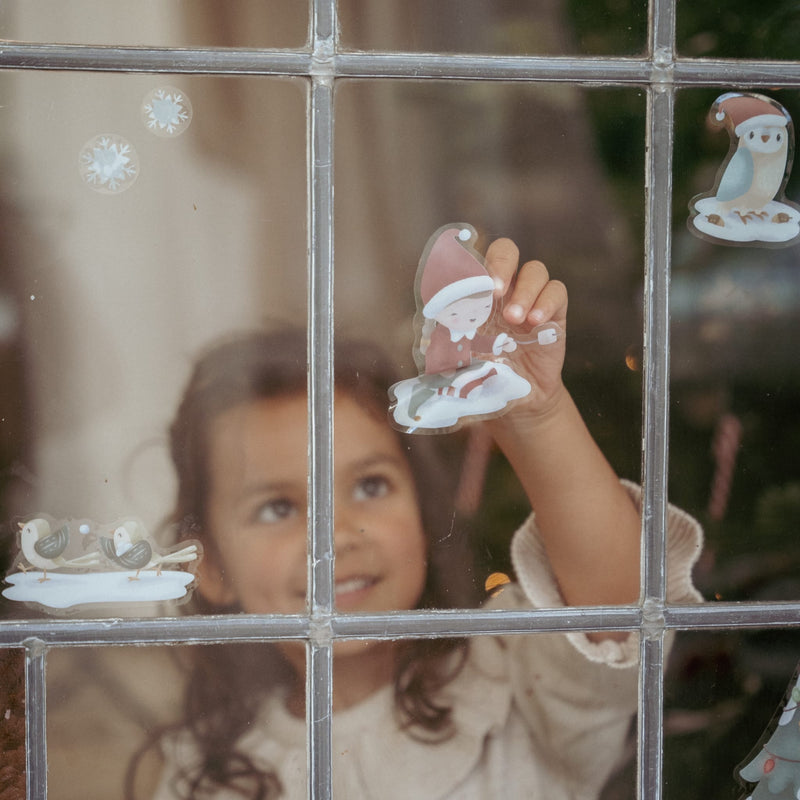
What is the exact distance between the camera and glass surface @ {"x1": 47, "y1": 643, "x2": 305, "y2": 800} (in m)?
1.51

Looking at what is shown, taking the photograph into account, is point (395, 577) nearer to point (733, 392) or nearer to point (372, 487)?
point (372, 487)

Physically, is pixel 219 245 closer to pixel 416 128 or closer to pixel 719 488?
pixel 416 128

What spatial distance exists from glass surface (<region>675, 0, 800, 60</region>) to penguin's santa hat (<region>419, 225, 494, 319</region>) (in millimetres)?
575

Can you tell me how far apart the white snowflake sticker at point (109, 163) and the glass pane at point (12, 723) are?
91cm

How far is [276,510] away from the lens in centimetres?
150

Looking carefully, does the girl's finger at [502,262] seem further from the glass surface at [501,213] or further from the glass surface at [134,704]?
the glass surface at [134,704]

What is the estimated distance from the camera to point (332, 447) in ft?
4.93

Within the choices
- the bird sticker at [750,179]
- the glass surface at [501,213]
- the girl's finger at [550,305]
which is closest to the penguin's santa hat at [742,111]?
the bird sticker at [750,179]

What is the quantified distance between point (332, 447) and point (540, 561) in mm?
474

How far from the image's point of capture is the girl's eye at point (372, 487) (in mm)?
1516

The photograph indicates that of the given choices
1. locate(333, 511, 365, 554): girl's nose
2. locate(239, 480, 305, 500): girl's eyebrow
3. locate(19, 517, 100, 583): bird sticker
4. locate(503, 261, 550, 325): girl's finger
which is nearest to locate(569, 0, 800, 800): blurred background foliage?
locate(503, 261, 550, 325): girl's finger

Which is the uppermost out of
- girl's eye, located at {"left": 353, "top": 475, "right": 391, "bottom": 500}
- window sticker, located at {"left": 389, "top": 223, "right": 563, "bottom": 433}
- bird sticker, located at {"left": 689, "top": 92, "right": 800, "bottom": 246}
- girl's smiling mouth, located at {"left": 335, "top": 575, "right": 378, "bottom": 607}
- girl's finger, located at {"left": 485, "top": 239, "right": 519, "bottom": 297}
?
bird sticker, located at {"left": 689, "top": 92, "right": 800, "bottom": 246}

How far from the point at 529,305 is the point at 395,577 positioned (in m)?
0.60

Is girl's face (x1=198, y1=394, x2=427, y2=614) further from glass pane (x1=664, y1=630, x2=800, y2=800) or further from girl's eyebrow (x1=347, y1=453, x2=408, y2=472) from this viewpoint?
glass pane (x1=664, y1=630, x2=800, y2=800)
